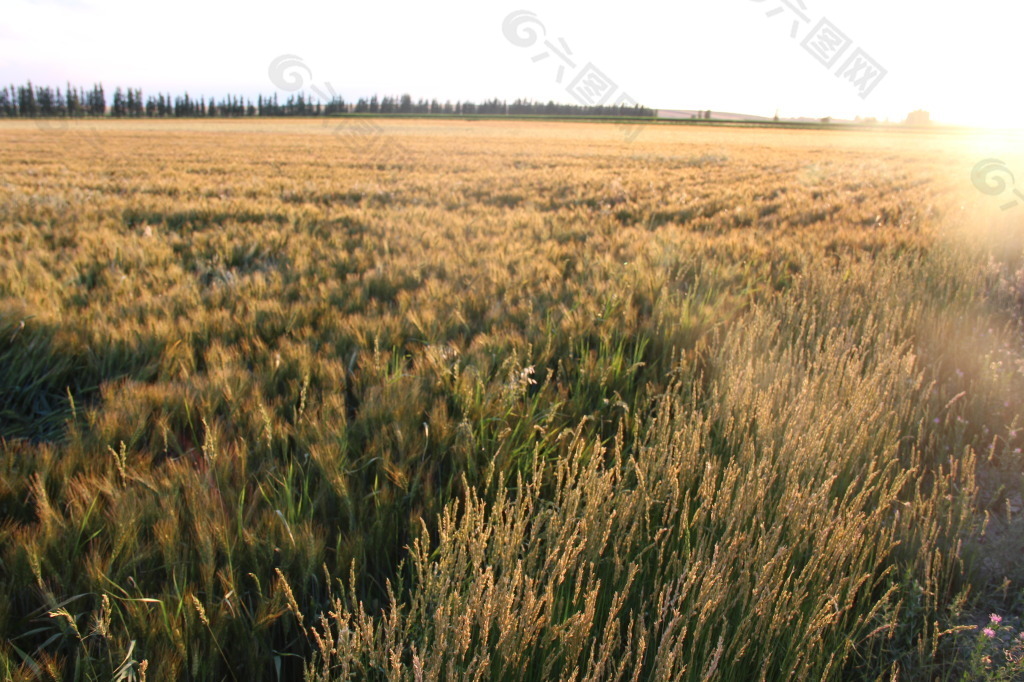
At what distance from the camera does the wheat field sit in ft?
3.53

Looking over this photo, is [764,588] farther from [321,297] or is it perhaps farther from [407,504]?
[321,297]

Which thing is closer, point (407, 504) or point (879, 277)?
point (407, 504)

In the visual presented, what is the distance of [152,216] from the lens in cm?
570

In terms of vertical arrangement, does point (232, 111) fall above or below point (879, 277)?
above

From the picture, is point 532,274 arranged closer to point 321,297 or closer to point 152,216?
point 321,297

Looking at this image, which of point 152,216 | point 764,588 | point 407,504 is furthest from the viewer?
point 152,216

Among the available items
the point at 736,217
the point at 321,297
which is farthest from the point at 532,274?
the point at 736,217

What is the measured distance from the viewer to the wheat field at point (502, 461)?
1076 mm

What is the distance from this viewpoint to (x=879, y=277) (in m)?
A: 3.43

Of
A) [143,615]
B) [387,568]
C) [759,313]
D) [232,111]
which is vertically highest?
[232,111]

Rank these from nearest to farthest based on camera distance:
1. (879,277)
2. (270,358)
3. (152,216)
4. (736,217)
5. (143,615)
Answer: (143,615) → (270,358) → (879,277) → (152,216) → (736,217)

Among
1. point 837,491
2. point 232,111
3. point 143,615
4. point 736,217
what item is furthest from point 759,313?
point 232,111

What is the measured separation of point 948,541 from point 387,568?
153 cm

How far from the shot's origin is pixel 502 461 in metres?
1.66
